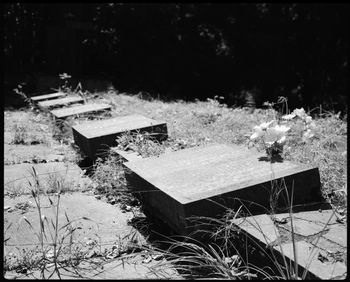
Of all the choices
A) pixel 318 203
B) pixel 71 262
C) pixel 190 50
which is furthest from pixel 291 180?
pixel 190 50

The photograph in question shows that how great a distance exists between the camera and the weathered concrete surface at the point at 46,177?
301cm

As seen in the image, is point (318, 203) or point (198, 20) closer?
point (318, 203)

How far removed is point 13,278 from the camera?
6.14 ft

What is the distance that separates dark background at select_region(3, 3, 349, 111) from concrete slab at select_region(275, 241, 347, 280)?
7398 mm

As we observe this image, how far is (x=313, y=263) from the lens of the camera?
1656mm

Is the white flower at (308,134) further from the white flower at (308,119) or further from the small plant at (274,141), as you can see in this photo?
the small plant at (274,141)

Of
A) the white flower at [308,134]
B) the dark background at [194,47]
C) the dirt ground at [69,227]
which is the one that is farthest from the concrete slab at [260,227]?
the dark background at [194,47]

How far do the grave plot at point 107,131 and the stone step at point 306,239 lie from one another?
1731 mm

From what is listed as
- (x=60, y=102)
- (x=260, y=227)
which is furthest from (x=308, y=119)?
(x=60, y=102)

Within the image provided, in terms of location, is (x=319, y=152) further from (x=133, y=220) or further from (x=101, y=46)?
(x=101, y=46)

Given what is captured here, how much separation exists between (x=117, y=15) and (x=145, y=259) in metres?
7.86

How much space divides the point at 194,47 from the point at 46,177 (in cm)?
656

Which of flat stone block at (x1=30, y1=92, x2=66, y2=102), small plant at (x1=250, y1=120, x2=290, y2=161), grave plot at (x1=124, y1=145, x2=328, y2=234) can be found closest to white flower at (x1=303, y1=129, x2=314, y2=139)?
small plant at (x1=250, y1=120, x2=290, y2=161)

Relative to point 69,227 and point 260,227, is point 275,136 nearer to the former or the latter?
point 260,227
